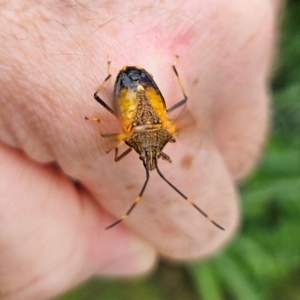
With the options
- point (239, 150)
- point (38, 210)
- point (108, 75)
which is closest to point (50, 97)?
point (108, 75)

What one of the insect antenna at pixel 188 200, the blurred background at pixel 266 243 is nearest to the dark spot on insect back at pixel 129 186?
the insect antenna at pixel 188 200

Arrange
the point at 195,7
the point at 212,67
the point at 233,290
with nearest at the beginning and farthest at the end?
the point at 195,7 → the point at 212,67 → the point at 233,290

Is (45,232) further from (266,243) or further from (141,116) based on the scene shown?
(266,243)

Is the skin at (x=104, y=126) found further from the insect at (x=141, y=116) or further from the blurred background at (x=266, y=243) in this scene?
the blurred background at (x=266, y=243)

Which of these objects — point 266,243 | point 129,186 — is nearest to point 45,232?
point 129,186

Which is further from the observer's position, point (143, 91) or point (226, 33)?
point (226, 33)

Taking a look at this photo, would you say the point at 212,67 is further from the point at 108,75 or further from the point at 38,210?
the point at 38,210
